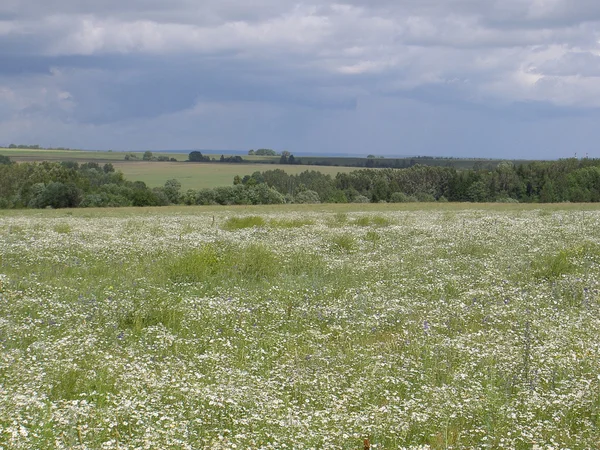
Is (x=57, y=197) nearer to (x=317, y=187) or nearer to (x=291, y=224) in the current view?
(x=291, y=224)

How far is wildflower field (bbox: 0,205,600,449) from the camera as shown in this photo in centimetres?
522

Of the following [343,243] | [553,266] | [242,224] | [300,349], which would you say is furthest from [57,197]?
[300,349]

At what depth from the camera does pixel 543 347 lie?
7.28 metres

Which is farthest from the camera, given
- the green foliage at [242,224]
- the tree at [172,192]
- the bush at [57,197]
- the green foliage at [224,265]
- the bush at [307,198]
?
the bush at [307,198]

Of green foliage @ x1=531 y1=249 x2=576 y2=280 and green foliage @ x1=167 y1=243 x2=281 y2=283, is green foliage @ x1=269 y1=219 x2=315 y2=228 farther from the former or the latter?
green foliage @ x1=531 y1=249 x2=576 y2=280

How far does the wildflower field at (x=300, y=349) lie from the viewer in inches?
205

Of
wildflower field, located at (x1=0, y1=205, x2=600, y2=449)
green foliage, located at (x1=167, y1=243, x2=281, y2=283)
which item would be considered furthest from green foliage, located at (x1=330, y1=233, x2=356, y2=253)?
green foliage, located at (x1=167, y1=243, x2=281, y2=283)

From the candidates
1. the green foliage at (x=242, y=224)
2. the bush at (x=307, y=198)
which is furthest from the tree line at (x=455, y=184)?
the green foliage at (x=242, y=224)

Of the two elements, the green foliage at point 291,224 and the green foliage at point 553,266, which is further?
the green foliage at point 291,224

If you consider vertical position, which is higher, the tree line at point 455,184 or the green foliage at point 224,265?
the tree line at point 455,184

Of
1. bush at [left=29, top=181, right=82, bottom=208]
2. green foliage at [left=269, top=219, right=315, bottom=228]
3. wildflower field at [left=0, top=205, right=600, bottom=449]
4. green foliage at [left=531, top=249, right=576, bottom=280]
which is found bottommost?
bush at [left=29, top=181, right=82, bottom=208]

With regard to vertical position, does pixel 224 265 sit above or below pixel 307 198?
above

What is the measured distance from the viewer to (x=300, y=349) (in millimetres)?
8000

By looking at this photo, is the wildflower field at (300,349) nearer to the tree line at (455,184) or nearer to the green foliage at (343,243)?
the green foliage at (343,243)
